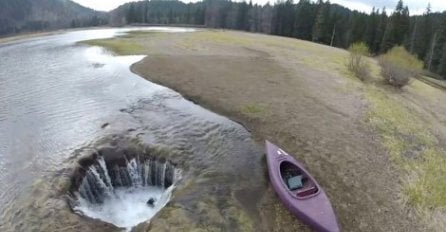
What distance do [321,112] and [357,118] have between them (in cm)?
232

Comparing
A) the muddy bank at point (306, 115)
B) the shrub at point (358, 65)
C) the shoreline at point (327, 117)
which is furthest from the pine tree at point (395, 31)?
the muddy bank at point (306, 115)

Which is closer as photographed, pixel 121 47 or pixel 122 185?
pixel 122 185

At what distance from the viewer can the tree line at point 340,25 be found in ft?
254

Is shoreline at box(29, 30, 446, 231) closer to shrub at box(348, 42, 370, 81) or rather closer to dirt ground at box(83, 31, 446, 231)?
dirt ground at box(83, 31, 446, 231)

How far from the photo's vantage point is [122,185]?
693 inches

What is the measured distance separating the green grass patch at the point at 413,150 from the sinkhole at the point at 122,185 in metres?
10.8

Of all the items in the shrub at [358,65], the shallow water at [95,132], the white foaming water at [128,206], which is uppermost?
the shrub at [358,65]

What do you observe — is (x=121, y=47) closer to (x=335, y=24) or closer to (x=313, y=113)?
(x=313, y=113)

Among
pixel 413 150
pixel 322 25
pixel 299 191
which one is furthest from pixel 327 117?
pixel 322 25

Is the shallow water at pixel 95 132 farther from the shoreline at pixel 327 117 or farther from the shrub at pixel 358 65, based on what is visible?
the shrub at pixel 358 65

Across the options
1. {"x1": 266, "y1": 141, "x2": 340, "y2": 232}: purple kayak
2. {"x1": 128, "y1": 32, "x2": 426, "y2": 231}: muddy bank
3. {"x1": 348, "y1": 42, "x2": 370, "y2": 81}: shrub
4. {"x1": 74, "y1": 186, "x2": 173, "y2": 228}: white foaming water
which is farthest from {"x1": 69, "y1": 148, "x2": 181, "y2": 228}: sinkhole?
{"x1": 348, "y1": 42, "x2": 370, "y2": 81}: shrub

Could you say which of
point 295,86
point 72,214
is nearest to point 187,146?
point 72,214

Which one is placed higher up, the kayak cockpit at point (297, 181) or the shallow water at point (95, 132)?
the shallow water at point (95, 132)

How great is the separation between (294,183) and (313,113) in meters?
9.16
